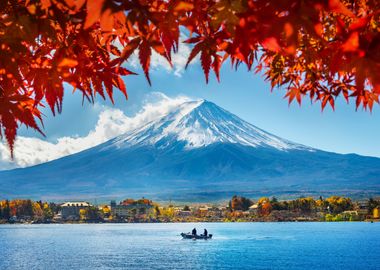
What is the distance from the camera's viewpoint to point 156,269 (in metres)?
93.2

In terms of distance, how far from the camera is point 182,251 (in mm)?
129000

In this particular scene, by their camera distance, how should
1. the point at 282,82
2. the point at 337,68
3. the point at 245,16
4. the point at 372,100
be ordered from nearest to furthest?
the point at 245,16
the point at 337,68
the point at 372,100
the point at 282,82

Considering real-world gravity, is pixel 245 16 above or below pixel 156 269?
above

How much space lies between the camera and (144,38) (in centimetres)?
250

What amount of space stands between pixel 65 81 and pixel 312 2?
173 cm

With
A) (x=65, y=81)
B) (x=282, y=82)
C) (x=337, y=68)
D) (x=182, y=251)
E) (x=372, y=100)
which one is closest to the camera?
(x=337, y=68)

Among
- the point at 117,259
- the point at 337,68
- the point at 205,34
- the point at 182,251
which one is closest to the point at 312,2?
the point at 337,68

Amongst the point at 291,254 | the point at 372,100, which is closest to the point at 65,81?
the point at 372,100

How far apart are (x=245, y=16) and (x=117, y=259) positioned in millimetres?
116487

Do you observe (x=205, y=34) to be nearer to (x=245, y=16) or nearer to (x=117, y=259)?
(x=245, y=16)

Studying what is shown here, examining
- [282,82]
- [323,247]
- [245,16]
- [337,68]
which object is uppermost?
[282,82]

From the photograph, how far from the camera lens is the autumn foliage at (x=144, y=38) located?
85.0 inches

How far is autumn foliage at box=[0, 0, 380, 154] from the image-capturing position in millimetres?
2158

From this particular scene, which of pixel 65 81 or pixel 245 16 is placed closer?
pixel 245 16
